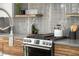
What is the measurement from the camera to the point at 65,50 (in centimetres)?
184

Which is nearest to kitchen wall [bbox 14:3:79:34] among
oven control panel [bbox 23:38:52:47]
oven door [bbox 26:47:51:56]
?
oven control panel [bbox 23:38:52:47]

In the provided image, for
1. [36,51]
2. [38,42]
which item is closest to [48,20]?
[38,42]

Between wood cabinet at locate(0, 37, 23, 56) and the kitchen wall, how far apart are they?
0.46 ft

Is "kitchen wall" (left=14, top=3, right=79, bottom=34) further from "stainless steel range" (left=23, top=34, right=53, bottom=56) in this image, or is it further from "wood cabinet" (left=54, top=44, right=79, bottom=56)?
"wood cabinet" (left=54, top=44, right=79, bottom=56)

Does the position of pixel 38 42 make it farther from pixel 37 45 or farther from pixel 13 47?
pixel 13 47

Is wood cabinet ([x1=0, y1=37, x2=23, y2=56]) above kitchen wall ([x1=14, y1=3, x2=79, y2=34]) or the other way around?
the other way around

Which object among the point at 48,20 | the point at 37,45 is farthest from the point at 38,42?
the point at 48,20

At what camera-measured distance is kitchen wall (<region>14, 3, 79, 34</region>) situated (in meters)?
1.90

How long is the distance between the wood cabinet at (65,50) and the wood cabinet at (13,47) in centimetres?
42

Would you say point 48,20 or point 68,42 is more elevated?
point 48,20

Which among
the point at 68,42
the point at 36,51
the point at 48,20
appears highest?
the point at 48,20

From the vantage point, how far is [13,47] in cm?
193

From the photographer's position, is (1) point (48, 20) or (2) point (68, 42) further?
(1) point (48, 20)

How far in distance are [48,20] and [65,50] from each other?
1.32 ft
